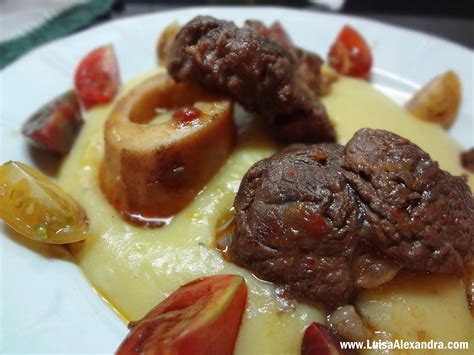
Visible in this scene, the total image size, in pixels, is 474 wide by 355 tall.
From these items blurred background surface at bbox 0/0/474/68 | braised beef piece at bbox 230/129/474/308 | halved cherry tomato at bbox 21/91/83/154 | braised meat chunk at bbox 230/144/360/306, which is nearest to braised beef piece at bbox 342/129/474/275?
braised beef piece at bbox 230/129/474/308

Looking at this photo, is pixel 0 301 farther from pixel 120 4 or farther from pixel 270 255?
pixel 120 4

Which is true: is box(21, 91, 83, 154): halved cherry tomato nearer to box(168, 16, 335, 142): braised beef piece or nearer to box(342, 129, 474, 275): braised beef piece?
box(168, 16, 335, 142): braised beef piece

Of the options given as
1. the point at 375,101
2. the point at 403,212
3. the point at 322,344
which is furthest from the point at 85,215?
the point at 375,101

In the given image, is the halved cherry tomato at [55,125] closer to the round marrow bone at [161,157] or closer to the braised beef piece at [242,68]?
the round marrow bone at [161,157]

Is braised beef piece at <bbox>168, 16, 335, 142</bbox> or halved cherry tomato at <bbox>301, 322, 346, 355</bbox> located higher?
braised beef piece at <bbox>168, 16, 335, 142</bbox>

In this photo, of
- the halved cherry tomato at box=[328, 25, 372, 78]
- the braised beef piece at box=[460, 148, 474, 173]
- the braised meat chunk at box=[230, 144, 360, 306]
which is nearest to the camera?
the braised meat chunk at box=[230, 144, 360, 306]
